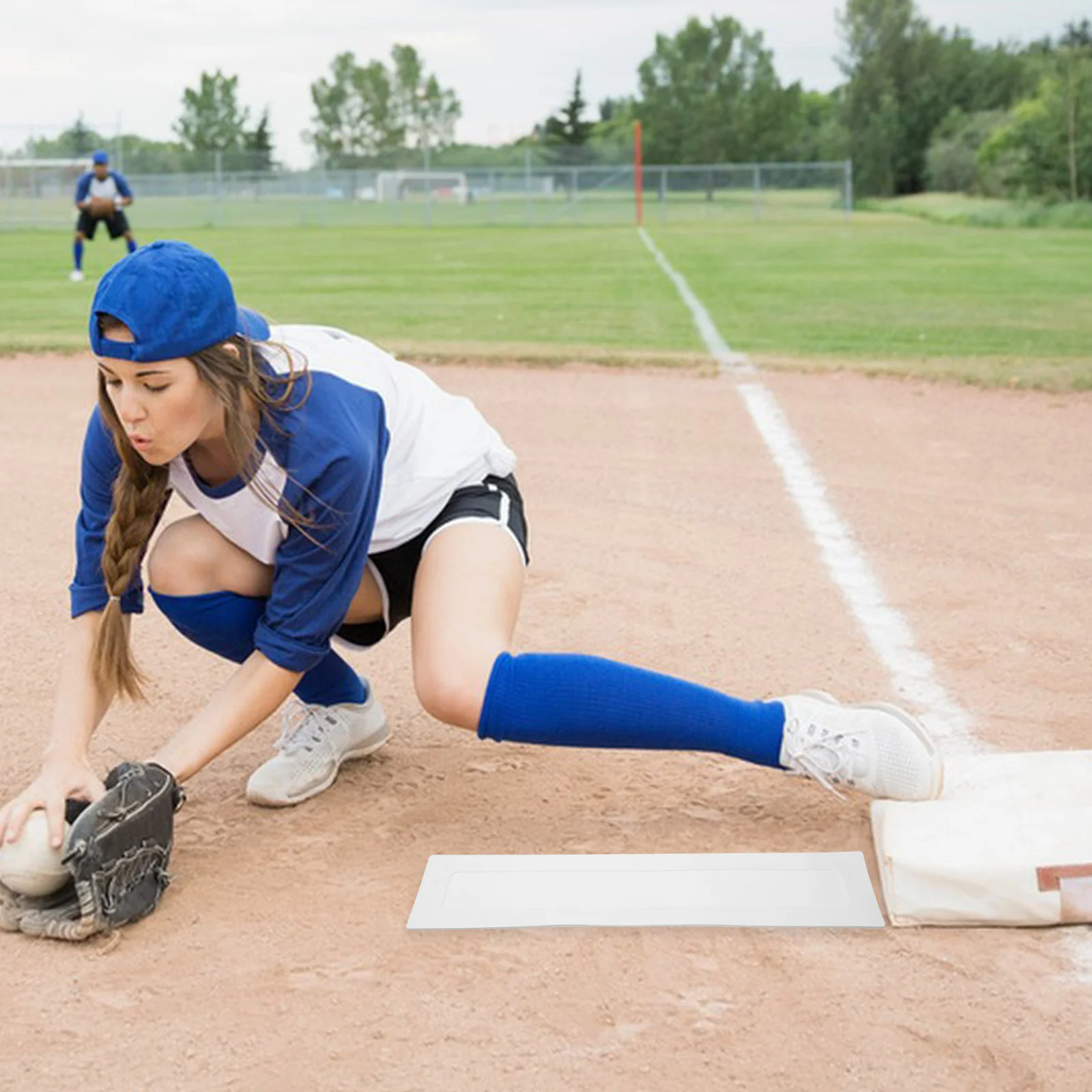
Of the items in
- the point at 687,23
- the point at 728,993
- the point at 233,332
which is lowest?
the point at 728,993

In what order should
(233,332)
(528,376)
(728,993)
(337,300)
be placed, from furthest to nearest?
(337,300) < (528,376) < (233,332) < (728,993)

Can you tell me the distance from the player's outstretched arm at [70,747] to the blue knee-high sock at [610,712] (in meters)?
0.63

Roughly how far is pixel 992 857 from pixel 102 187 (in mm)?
17652

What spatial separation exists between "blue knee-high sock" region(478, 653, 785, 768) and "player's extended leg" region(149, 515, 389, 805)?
436mm

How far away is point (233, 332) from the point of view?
7.58 feet

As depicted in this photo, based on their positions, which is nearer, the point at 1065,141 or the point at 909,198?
the point at 1065,141

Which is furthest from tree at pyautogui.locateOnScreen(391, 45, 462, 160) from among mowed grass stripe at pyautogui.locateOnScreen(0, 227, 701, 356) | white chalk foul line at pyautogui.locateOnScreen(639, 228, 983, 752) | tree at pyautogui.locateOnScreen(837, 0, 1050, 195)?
white chalk foul line at pyautogui.locateOnScreen(639, 228, 983, 752)

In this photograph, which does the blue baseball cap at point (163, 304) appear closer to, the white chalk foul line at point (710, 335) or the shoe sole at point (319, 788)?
the shoe sole at point (319, 788)

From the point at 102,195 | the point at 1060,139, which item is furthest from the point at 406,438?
the point at 1060,139

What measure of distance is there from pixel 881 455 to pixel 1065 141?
115 feet

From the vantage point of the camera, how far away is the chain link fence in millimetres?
33812

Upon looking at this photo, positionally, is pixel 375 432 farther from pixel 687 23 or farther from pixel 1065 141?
pixel 687 23

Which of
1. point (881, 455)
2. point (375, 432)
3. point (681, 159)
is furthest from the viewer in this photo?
point (681, 159)

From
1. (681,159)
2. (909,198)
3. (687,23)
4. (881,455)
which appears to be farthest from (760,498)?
(687,23)
